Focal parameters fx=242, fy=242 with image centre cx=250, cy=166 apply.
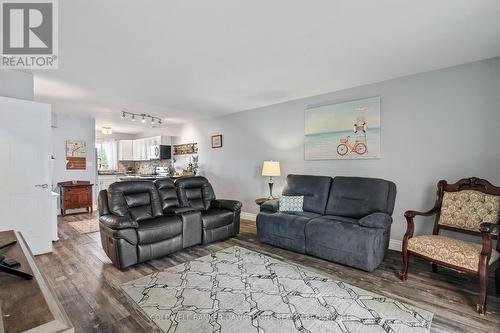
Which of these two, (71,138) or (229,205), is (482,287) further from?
(71,138)

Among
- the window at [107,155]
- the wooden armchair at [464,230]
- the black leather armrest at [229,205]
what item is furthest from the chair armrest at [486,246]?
the window at [107,155]

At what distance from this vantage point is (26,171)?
3225mm

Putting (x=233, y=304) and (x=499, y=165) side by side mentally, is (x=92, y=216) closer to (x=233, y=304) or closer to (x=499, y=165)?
(x=233, y=304)

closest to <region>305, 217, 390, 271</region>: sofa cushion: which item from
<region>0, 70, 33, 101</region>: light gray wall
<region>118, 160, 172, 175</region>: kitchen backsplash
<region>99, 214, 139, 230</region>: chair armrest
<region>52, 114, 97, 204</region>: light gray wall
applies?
<region>99, 214, 139, 230</region>: chair armrest

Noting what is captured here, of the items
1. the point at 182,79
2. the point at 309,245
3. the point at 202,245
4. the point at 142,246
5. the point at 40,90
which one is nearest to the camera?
the point at 142,246

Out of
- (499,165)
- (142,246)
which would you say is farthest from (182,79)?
(499,165)

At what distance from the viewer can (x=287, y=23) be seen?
212 centimetres

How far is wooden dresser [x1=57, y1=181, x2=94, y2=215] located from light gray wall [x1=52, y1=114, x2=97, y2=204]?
32 cm

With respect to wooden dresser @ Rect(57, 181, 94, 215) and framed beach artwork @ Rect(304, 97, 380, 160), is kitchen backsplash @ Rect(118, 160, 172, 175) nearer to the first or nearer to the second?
wooden dresser @ Rect(57, 181, 94, 215)

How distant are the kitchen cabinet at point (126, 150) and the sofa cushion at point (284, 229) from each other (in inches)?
255

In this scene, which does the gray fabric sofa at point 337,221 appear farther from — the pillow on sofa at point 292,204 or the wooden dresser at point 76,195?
the wooden dresser at point 76,195

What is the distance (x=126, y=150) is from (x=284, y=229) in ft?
23.5

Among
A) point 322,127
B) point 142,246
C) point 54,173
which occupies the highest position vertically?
point 322,127

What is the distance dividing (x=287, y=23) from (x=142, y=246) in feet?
9.70
